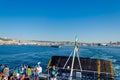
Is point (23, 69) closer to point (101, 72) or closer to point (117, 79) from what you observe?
point (101, 72)

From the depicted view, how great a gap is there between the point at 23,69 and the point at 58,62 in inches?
187

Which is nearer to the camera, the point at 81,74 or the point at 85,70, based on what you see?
the point at 85,70

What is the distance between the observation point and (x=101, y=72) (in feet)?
85.5

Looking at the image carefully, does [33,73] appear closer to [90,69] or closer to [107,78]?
[90,69]

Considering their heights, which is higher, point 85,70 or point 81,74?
point 85,70

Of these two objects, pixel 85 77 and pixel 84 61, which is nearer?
pixel 85 77

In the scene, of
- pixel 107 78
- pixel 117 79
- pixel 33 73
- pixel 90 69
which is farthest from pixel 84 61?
pixel 117 79

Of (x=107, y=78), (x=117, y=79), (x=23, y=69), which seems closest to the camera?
(x=107, y=78)

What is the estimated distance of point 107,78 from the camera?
25.3 meters

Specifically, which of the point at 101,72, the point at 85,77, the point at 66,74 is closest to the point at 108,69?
the point at 101,72

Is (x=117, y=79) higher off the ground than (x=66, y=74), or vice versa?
(x=66, y=74)

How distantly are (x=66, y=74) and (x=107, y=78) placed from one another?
5047 millimetres

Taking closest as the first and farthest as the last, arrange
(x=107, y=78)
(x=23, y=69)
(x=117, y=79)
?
1. (x=107, y=78)
2. (x=23, y=69)
3. (x=117, y=79)

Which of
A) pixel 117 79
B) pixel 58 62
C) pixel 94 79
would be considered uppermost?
Answer: pixel 58 62
